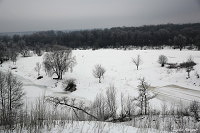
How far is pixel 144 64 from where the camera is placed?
60.9 metres

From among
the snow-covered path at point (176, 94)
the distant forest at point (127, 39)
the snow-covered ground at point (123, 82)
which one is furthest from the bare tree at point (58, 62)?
the distant forest at point (127, 39)

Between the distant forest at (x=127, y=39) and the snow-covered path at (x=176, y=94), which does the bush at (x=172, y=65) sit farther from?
the distant forest at (x=127, y=39)

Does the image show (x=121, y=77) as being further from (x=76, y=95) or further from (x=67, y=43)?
(x=67, y=43)

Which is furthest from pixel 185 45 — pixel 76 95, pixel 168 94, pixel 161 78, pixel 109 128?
pixel 109 128

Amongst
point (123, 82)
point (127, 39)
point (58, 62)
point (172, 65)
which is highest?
point (127, 39)

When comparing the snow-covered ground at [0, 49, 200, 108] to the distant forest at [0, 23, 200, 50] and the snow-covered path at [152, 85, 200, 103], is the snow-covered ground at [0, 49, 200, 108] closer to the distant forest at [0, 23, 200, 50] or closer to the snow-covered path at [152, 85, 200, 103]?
the snow-covered path at [152, 85, 200, 103]

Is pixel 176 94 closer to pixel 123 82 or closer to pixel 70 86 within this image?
pixel 123 82

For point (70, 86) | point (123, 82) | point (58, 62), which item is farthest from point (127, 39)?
point (70, 86)

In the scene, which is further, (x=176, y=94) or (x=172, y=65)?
(x=172, y=65)

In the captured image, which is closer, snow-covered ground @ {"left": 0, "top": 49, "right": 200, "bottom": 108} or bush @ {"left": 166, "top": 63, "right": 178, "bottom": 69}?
snow-covered ground @ {"left": 0, "top": 49, "right": 200, "bottom": 108}

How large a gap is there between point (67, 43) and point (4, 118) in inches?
5293

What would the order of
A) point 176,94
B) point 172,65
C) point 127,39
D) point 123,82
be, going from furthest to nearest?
point 127,39, point 172,65, point 123,82, point 176,94

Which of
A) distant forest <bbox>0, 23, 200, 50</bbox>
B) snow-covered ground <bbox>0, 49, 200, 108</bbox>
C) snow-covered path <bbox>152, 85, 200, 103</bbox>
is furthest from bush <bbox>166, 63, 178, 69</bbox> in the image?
distant forest <bbox>0, 23, 200, 50</bbox>

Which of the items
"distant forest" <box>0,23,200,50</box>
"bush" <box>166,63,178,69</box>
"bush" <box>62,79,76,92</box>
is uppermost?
"distant forest" <box>0,23,200,50</box>
